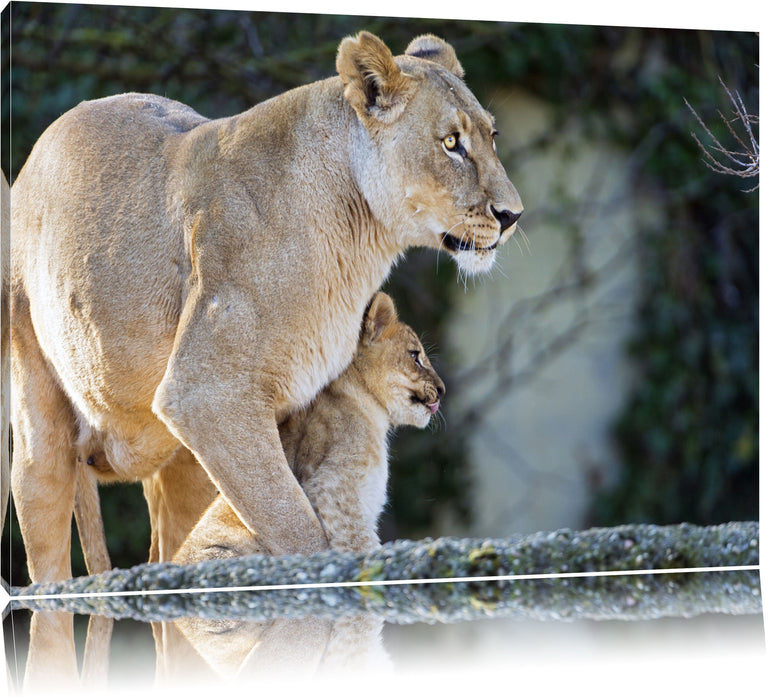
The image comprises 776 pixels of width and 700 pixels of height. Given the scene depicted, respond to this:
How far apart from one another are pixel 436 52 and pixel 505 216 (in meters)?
0.86

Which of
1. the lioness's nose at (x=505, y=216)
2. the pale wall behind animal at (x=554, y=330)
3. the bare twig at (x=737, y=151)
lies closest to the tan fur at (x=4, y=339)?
the lioness's nose at (x=505, y=216)

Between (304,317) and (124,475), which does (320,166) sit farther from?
(124,475)

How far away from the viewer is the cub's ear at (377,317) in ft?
16.8

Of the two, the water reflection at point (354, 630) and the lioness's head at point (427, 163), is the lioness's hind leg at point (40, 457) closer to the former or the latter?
the water reflection at point (354, 630)

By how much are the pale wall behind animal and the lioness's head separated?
149cm

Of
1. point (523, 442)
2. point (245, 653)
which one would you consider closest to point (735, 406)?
point (523, 442)

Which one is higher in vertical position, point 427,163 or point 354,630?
point 427,163

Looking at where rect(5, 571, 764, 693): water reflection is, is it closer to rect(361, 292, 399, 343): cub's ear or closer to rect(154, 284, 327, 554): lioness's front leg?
rect(154, 284, 327, 554): lioness's front leg

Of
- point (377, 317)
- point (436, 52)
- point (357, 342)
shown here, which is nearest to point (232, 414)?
point (357, 342)

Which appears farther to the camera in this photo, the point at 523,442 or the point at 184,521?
the point at 523,442

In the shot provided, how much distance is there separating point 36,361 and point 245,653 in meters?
1.89

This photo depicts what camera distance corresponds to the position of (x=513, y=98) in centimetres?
643

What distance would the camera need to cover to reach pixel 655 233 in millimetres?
6273

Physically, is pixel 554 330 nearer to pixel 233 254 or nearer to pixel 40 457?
pixel 233 254
